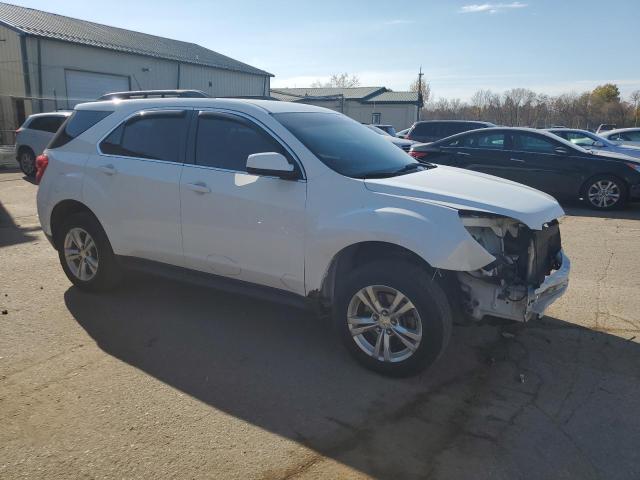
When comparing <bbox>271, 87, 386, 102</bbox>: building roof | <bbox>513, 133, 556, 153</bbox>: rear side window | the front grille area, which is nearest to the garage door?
<bbox>513, 133, 556, 153</bbox>: rear side window

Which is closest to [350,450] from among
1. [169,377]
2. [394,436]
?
[394,436]

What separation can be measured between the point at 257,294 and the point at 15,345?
1953 millimetres

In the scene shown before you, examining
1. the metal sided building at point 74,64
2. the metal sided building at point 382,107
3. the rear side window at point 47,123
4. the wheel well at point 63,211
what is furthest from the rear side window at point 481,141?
the metal sided building at point 382,107

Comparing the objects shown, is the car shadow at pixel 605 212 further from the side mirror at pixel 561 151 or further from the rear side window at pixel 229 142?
the rear side window at pixel 229 142

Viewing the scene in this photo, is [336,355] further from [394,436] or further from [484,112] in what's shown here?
[484,112]

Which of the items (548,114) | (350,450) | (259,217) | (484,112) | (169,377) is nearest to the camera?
(350,450)

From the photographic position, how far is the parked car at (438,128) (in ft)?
56.9

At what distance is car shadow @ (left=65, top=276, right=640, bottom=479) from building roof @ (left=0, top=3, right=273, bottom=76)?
23.5 m

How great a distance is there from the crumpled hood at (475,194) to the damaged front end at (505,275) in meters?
0.07

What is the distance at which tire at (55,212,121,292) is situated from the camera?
504cm

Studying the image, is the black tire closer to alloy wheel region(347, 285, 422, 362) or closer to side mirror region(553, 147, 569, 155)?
side mirror region(553, 147, 569, 155)

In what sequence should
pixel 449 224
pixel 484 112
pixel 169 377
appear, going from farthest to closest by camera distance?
pixel 484 112 < pixel 169 377 < pixel 449 224

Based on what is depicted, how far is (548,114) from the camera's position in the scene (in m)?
66.4

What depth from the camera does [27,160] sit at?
49.0ft
